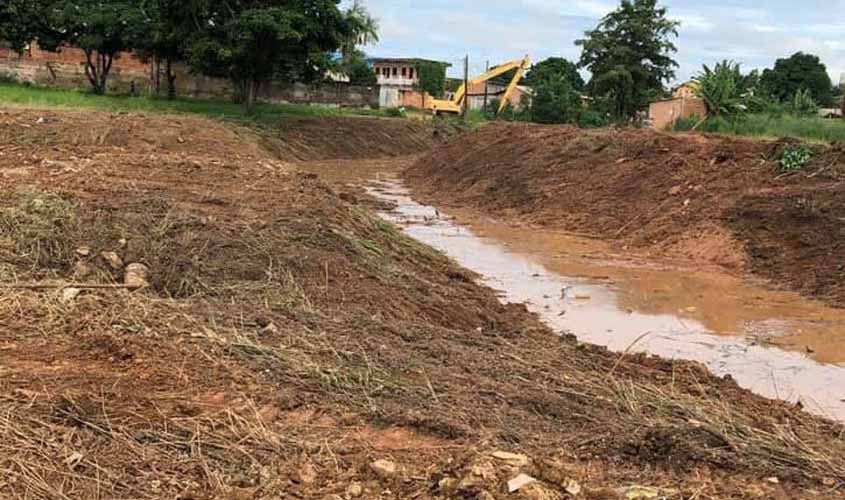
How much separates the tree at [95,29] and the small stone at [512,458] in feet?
107

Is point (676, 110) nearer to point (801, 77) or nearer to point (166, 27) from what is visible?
point (166, 27)

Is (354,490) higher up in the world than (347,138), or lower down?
lower down

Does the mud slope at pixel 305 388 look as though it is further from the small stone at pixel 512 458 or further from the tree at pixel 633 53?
the tree at pixel 633 53

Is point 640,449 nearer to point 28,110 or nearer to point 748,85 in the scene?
point 28,110

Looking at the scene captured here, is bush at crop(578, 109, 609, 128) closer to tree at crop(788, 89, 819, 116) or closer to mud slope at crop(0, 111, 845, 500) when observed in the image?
tree at crop(788, 89, 819, 116)

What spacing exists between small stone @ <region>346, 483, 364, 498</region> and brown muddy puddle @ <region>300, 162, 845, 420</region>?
424cm

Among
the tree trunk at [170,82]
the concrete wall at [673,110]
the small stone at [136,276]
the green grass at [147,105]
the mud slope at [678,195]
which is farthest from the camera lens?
the tree trunk at [170,82]

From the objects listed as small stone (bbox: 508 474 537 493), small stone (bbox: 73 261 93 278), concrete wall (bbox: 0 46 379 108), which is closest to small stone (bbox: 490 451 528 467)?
small stone (bbox: 508 474 537 493)

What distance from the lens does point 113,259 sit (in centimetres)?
694

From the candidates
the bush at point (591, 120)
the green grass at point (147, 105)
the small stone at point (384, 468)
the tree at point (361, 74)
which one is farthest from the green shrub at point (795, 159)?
the tree at point (361, 74)

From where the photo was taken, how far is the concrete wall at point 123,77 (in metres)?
38.2

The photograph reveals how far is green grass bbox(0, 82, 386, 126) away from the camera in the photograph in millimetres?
26188

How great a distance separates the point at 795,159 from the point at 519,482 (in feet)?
42.7

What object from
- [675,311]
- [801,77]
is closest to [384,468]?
[675,311]
